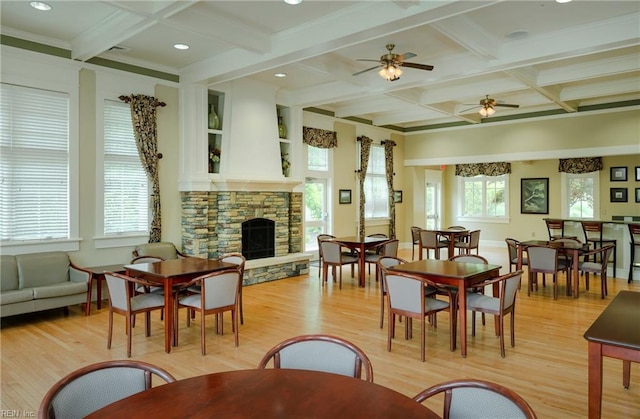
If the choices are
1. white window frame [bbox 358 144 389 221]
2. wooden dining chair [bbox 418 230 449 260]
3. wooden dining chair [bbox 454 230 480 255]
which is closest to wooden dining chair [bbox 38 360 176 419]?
wooden dining chair [bbox 418 230 449 260]

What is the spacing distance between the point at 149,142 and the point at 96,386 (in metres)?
5.56

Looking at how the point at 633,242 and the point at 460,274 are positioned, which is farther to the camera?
the point at 633,242

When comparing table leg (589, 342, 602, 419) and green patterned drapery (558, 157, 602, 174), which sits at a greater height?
green patterned drapery (558, 157, 602, 174)

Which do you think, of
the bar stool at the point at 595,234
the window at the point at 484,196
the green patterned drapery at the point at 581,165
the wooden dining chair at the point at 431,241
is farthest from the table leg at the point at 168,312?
the window at the point at 484,196

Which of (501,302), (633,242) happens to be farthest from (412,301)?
(633,242)

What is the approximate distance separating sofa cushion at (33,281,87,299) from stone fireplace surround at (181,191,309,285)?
1.92 metres

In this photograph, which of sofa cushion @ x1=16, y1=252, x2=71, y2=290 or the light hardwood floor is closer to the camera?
the light hardwood floor

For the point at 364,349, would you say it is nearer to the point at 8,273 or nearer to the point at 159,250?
the point at 159,250

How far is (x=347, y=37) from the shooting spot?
510 cm

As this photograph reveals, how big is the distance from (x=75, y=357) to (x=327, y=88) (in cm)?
610

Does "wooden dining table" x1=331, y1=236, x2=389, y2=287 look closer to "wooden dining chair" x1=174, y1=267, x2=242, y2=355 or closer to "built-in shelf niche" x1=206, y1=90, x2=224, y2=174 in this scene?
"built-in shelf niche" x1=206, y1=90, x2=224, y2=174

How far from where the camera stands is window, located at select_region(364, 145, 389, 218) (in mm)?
11672

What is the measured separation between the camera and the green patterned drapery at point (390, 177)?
12039 mm

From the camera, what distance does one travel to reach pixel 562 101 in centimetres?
891
